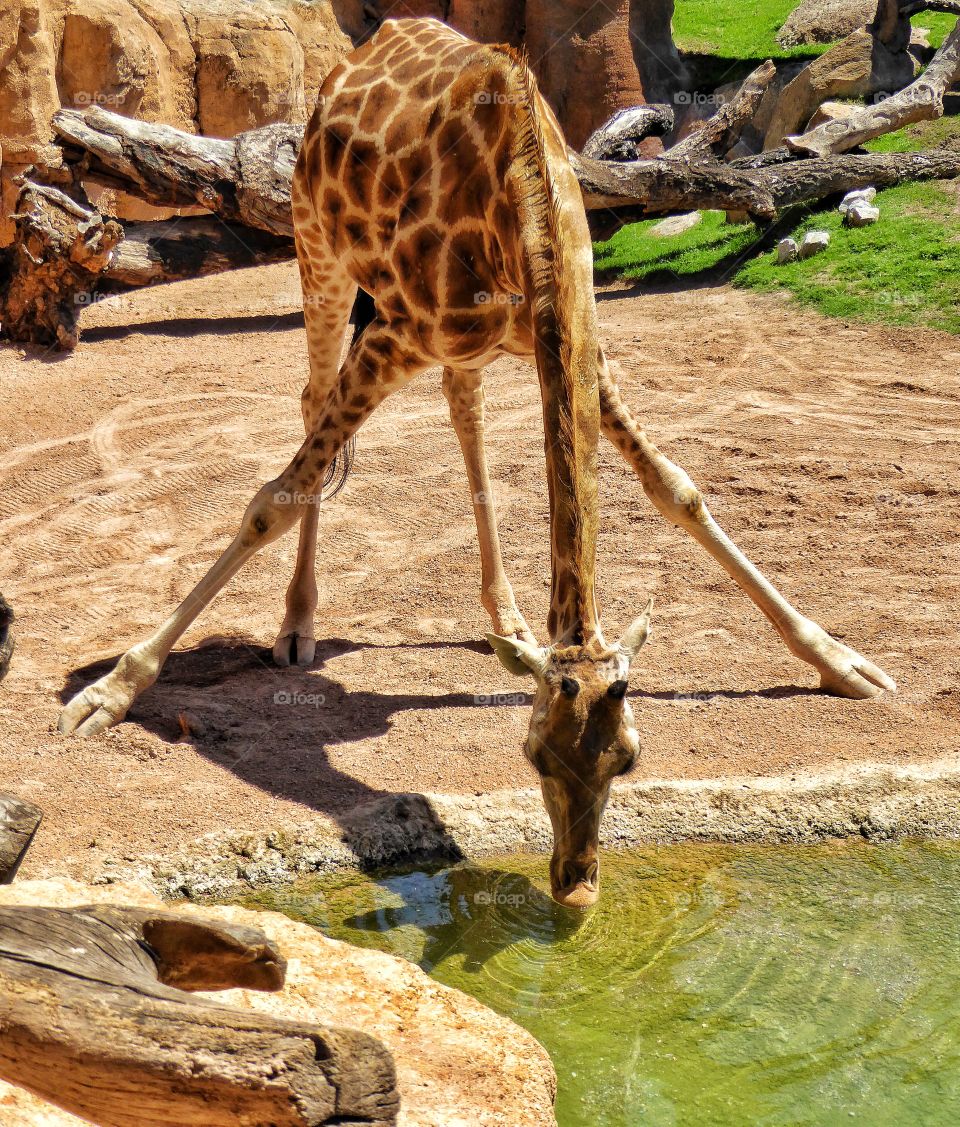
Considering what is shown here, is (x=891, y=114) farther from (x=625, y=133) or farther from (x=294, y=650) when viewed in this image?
(x=294, y=650)

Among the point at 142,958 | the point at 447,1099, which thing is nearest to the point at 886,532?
the point at 447,1099

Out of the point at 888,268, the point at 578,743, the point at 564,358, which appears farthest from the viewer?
the point at 888,268

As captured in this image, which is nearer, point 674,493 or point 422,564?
point 674,493

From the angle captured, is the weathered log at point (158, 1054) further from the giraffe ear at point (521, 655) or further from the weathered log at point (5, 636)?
the weathered log at point (5, 636)

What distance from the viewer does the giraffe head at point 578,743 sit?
12.8ft

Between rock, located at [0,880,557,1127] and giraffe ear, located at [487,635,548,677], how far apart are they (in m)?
0.94

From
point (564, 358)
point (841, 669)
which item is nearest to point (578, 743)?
point (564, 358)

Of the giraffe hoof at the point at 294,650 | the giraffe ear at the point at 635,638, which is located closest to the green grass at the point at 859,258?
the giraffe hoof at the point at 294,650

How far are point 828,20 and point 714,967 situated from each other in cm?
1887

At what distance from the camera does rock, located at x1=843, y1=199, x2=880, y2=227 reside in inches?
477

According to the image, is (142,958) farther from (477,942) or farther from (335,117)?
(335,117)

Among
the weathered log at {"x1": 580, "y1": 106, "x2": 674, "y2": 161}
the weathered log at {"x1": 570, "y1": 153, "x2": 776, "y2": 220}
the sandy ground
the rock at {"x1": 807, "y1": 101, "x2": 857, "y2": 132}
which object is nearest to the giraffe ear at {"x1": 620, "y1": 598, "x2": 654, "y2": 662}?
the sandy ground

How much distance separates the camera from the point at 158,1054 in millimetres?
2391

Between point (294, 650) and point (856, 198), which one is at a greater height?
point (856, 198)
